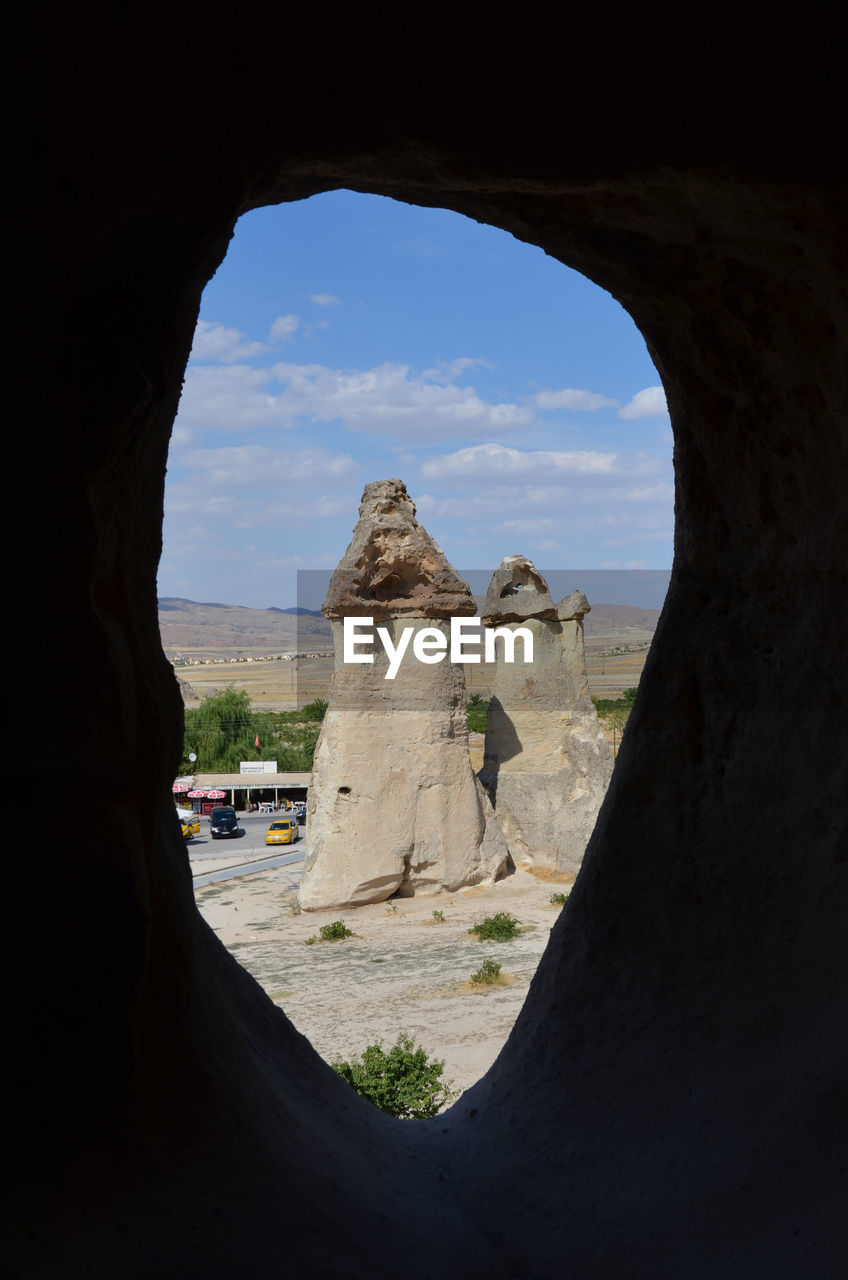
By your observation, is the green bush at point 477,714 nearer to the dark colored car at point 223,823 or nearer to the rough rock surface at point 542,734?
the dark colored car at point 223,823

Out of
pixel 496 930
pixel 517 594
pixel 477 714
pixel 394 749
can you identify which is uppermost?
pixel 517 594

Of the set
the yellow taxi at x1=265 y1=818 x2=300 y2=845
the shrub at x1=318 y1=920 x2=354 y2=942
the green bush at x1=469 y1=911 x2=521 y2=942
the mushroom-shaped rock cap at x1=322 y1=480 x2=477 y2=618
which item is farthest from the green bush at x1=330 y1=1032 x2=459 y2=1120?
the yellow taxi at x1=265 y1=818 x2=300 y2=845

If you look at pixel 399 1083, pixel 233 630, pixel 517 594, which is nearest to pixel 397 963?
pixel 399 1083

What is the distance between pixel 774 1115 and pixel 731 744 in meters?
0.87

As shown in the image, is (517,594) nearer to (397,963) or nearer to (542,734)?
(542,734)

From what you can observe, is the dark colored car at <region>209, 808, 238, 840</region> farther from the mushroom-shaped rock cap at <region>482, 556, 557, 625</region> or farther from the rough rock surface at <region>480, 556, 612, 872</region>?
the mushroom-shaped rock cap at <region>482, 556, 557, 625</region>

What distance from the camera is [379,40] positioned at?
166cm

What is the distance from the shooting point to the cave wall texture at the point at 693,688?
4.74 feet

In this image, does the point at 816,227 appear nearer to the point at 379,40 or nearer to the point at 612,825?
the point at 379,40

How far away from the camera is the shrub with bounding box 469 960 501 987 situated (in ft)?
25.9

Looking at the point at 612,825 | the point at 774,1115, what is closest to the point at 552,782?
the point at 612,825

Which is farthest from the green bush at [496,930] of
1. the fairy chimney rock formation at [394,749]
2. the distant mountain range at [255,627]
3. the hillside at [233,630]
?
the hillside at [233,630]

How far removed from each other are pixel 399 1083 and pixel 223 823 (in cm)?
1385

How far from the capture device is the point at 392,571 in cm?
1180
